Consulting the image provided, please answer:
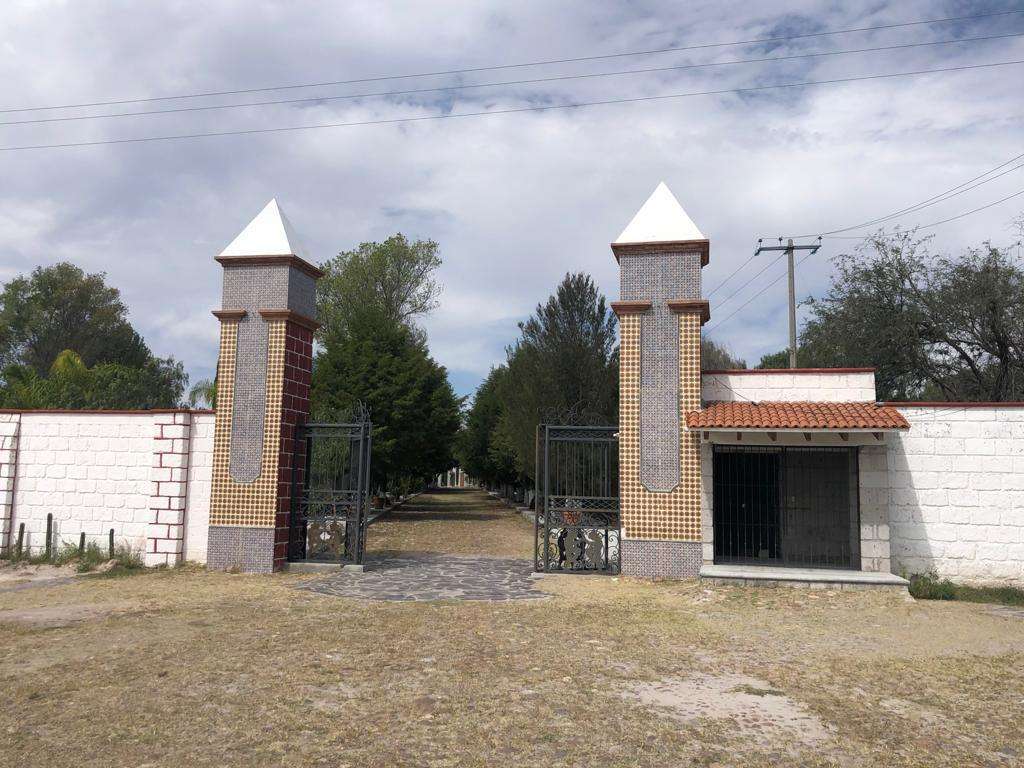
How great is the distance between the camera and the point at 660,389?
11805 mm

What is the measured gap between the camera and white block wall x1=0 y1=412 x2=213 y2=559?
12414 mm

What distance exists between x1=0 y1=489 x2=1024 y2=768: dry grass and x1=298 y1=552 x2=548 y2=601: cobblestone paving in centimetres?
61

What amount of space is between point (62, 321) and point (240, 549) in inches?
1694

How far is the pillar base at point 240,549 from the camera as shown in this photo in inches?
467

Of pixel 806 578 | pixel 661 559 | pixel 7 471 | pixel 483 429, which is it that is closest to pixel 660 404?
pixel 661 559

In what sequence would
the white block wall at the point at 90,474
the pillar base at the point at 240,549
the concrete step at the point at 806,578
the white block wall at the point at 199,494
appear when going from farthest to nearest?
the white block wall at the point at 90,474, the white block wall at the point at 199,494, the pillar base at the point at 240,549, the concrete step at the point at 806,578

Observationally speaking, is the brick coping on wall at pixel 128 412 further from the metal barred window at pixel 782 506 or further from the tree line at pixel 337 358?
the metal barred window at pixel 782 506

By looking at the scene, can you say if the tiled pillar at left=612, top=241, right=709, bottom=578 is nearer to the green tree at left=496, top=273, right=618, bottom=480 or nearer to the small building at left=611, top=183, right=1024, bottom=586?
the small building at left=611, top=183, right=1024, bottom=586

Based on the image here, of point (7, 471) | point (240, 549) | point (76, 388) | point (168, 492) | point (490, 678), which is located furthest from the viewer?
point (76, 388)

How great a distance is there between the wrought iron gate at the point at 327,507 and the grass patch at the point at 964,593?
28.4 ft

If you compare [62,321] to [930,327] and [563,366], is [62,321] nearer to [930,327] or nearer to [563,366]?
[563,366]

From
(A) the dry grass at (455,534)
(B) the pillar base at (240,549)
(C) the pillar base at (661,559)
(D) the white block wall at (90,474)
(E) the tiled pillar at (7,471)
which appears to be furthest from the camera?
(A) the dry grass at (455,534)

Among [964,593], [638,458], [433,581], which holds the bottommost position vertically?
[433,581]

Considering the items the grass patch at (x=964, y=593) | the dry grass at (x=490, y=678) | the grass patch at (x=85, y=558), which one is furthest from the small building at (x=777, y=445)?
the grass patch at (x=85, y=558)
